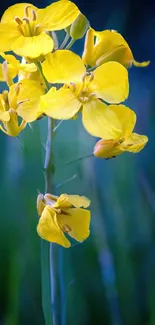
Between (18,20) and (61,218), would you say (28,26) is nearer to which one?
(18,20)

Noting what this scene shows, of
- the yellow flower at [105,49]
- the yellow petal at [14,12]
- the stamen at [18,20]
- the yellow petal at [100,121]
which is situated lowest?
the yellow petal at [100,121]

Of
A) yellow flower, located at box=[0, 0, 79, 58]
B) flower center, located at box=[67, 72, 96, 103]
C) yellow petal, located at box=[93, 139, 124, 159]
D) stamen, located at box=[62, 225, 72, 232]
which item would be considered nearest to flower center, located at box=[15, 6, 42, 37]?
yellow flower, located at box=[0, 0, 79, 58]

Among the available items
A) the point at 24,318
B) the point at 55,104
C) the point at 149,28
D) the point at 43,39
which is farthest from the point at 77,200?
the point at 149,28

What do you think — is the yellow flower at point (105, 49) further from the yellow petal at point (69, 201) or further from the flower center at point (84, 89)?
the yellow petal at point (69, 201)

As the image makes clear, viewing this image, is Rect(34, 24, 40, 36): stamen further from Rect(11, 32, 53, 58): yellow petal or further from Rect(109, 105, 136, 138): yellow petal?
Rect(109, 105, 136, 138): yellow petal

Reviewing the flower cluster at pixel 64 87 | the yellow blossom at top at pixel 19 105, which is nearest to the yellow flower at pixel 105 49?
the flower cluster at pixel 64 87

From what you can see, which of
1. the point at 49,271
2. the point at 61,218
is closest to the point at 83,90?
the point at 61,218
